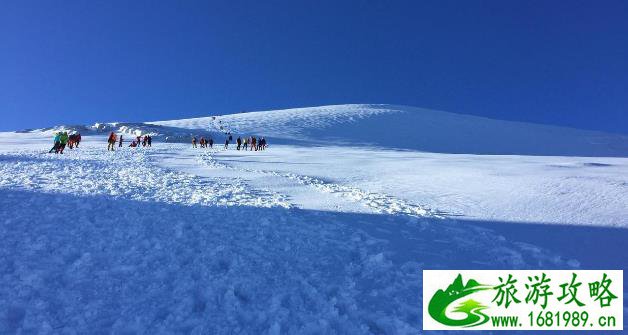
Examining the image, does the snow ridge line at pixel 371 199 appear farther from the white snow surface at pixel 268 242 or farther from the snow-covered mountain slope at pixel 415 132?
the snow-covered mountain slope at pixel 415 132

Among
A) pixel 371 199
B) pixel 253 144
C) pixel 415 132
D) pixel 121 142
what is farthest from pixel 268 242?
pixel 415 132

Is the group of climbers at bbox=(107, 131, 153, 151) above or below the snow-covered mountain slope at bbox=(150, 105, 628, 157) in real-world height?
below

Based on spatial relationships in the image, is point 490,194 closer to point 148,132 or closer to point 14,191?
point 14,191

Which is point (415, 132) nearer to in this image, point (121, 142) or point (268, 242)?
point (121, 142)

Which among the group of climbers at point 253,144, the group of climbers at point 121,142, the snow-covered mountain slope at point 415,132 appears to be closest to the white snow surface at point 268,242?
the group of climbers at point 121,142

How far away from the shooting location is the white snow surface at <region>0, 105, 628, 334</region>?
5109 mm

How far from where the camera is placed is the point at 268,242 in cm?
751

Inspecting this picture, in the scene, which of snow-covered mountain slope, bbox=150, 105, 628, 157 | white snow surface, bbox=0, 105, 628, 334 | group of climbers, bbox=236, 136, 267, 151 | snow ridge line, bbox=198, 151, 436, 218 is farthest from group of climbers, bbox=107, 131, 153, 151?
snow ridge line, bbox=198, 151, 436, 218

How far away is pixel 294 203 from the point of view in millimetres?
10711

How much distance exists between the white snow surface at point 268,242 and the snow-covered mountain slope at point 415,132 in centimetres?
3769

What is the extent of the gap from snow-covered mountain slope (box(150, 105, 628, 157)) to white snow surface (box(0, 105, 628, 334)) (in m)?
37.7

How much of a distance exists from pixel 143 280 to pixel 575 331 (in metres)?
6.00

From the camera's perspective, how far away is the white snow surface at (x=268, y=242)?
201 inches

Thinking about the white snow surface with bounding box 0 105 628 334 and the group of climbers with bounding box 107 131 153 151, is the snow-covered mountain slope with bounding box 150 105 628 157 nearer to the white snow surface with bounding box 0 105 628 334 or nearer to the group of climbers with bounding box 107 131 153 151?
the group of climbers with bounding box 107 131 153 151
